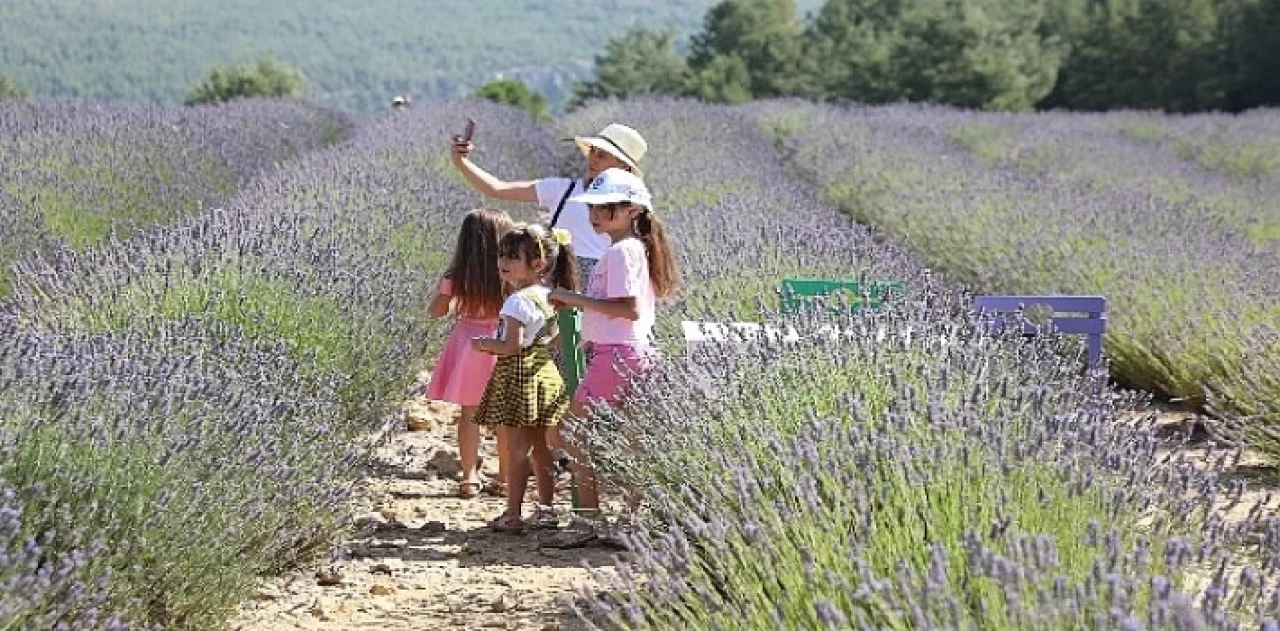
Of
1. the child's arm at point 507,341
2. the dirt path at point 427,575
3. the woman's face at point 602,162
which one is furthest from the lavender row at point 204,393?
the woman's face at point 602,162

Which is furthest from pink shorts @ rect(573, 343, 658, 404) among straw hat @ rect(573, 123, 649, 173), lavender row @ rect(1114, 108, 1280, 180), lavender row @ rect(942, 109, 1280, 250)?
lavender row @ rect(1114, 108, 1280, 180)

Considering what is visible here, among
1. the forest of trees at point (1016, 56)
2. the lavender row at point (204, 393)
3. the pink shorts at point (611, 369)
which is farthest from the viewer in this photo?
the forest of trees at point (1016, 56)

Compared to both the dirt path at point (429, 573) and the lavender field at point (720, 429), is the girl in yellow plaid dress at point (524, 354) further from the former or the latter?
the lavender field at point (720, 429)

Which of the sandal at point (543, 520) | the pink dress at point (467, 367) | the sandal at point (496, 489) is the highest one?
the pink dress at point (467, 367)

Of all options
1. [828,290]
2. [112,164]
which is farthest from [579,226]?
[112,164]

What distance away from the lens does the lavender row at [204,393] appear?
2812 millimetres

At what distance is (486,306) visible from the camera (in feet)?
15.1

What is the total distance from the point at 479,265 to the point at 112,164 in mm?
4442

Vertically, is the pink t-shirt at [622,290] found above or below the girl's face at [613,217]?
below

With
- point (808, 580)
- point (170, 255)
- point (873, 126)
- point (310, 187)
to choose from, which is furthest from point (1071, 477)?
point (873, 126)

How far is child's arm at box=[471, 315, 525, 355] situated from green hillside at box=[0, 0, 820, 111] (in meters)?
39.4

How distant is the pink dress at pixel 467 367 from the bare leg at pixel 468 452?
0.13 metres

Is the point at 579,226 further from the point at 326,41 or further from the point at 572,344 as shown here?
the point at 326,41

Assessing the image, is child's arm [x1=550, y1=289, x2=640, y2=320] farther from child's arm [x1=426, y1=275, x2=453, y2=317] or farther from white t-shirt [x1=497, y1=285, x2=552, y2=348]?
child's arm [x1=426, y1=275, x2=453, y2=317]
